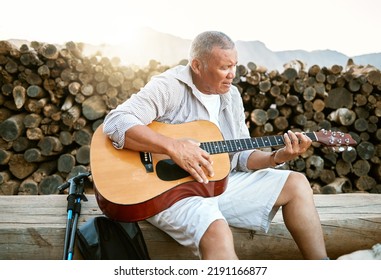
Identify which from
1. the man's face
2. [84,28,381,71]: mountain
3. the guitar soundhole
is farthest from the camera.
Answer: [84,28,381,71]: mountain

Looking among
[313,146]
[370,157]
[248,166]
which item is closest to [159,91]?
[248,166]

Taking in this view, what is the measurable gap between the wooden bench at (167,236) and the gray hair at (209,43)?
59 centimetres

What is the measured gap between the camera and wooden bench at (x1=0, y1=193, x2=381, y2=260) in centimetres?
123

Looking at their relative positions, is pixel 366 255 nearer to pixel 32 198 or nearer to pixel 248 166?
pixel 248 166

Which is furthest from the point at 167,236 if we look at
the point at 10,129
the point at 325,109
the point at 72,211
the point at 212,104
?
the point at 325,109

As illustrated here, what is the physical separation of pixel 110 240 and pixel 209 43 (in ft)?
2.31

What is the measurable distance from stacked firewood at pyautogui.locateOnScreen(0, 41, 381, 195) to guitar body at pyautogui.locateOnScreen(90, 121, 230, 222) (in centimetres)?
114

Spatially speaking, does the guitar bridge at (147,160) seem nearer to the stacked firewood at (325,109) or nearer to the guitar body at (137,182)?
the guitar body at (137,182)

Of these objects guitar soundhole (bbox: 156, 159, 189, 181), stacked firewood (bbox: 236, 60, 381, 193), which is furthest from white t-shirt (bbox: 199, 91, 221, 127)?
stacked firewood (bbox: 236, 60, 381, 193)

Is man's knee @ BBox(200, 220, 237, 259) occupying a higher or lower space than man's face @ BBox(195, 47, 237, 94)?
lower

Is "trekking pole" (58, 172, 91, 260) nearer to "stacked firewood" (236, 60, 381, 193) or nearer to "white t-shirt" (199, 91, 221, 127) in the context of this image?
"white t-shirt" (199, 91, 221, 127)

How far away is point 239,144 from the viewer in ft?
4.09

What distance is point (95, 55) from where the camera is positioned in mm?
2320

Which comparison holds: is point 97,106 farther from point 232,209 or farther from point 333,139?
point 333,139
